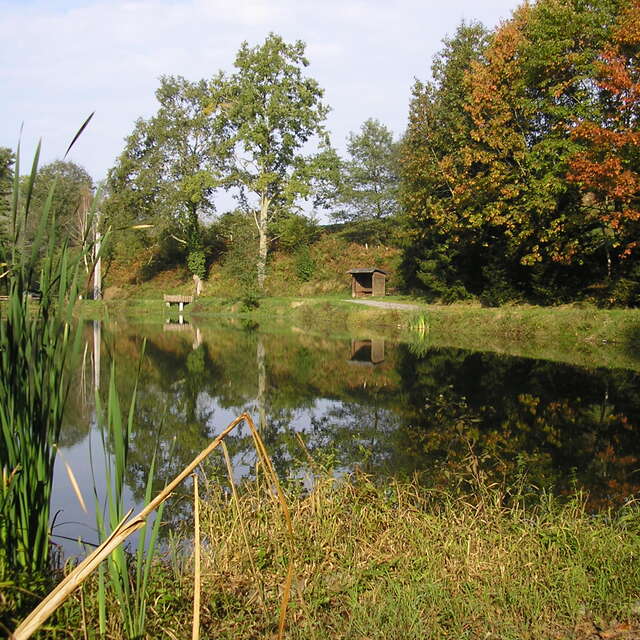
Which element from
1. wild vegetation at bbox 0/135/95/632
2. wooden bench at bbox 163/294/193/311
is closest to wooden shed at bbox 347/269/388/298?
wooden bench at bbox 163/294/193/311

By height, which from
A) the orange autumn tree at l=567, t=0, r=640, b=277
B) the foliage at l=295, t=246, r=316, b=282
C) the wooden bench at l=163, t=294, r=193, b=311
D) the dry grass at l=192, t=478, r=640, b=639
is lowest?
the dry grass at l=192, t=478, r=640, b=639

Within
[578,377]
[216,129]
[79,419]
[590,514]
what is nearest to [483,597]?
[590,514]

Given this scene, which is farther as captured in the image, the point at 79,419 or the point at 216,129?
the point at 216,129

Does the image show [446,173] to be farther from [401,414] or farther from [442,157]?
[401,414]

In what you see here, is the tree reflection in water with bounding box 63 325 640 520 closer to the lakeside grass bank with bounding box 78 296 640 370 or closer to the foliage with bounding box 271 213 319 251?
the lakeside grass bank with bounding box 78 296 640 370

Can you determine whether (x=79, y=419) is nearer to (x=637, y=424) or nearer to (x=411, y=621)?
(x=411, y=621)

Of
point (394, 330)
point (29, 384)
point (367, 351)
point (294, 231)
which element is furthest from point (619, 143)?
point (294, 231)

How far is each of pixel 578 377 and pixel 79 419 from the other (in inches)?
389

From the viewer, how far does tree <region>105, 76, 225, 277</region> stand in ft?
123

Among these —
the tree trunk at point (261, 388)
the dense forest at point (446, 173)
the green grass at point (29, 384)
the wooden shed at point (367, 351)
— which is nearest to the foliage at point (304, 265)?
the dense forest at point (446, 173)

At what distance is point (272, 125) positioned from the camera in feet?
115

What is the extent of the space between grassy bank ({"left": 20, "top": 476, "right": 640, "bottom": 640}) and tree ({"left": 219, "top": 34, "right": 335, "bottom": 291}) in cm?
3124

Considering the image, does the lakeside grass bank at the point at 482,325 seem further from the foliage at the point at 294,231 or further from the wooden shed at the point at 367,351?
the foliage at the point at 294,231

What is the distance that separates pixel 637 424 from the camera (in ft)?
29.7
